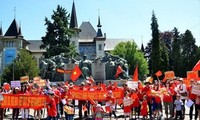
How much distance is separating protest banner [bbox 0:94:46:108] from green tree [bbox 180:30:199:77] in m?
66.7

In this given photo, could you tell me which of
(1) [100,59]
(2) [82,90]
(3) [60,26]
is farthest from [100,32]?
(2) [82,90]

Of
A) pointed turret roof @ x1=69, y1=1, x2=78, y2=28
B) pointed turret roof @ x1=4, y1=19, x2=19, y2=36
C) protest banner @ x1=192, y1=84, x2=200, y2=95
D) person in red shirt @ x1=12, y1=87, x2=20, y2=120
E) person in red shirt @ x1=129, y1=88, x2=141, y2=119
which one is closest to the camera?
protest banner @ x1=192, y1=84, x2=200, y2=95

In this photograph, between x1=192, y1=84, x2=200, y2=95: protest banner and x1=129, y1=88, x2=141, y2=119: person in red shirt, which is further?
x1=129, y1=88, x2=141, y2=119: person in red shirt

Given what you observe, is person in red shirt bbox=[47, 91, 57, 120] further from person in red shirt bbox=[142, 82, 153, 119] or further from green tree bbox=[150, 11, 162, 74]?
green tree bbox=[150, 11, 162, 74]

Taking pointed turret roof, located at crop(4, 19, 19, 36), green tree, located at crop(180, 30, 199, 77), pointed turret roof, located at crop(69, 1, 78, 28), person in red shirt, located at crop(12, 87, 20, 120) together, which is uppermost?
pointed turret roof, located at crop(69, 1, 78, 28)

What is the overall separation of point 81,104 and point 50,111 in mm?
3778

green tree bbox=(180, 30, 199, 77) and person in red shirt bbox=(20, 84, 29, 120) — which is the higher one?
green tree bbox=(180, 30, 199, 77)

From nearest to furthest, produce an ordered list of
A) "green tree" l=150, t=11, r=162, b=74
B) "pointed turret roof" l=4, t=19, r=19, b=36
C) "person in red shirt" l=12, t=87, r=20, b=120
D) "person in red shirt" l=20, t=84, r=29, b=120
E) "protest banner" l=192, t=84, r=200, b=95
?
"protest banner" l=192, t=84, r=200, b=95
"person in red shirt" l=20, t=84, r=29, b=120
"person in red shirt" l=12, t=87, r=20, b=120
"green tree" l=150, t=11, r=162, b=74
"pointed turret roof" l=4, t=19, r=19, b=36

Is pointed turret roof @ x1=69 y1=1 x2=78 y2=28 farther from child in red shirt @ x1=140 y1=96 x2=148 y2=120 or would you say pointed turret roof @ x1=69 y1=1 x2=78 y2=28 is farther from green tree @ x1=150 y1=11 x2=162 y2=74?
child in red shirt @ x1=140 y1=96 x2=148 y2=120

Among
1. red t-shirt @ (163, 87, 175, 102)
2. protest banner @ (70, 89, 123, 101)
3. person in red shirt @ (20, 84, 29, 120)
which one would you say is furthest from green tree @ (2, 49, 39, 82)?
red t-shirt @ (163, 87, 175, 102)

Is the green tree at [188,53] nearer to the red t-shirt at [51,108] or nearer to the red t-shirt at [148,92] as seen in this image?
the red t-shirt at [148,92]

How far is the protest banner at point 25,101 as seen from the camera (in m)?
16.2

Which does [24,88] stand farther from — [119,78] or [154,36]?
[154,36]

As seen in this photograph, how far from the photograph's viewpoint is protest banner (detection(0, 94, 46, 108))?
16250 mm
